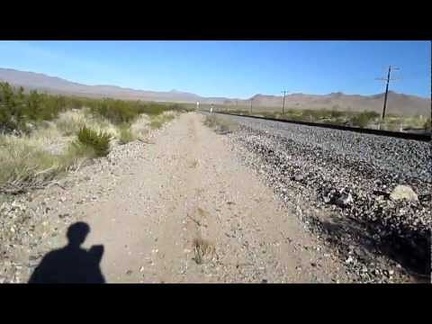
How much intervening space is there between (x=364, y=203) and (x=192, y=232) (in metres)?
3.61

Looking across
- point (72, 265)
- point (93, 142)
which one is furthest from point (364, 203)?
point (93, 142)

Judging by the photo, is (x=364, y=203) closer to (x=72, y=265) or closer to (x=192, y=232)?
(x=192, y=232)

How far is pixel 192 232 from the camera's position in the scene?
5.74 m

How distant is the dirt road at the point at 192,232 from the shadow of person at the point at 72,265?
0.12 meters

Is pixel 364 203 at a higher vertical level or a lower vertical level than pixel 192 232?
higher

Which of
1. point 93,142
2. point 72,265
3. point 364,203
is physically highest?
point 93,142

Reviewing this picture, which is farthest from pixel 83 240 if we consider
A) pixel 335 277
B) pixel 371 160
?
pixel 371 160

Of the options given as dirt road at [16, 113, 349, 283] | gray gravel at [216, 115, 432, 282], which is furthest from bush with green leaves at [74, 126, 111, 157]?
gray gravel at [216, 115, 432, 282]

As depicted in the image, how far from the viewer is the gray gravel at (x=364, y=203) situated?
4883 millimetres

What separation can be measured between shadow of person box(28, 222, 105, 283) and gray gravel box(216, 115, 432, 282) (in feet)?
10.0

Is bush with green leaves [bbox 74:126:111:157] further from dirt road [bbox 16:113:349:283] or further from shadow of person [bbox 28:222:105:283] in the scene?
shadow of person [bbox 28:222:105:283]
